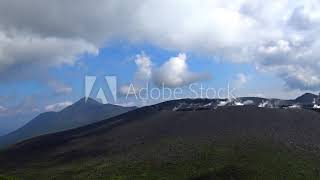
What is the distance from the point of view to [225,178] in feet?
652

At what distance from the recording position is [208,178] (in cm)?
19925

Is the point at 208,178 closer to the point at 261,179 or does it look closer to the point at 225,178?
the point at 225,178

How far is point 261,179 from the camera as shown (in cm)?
19825

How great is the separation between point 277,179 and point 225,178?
2139cm

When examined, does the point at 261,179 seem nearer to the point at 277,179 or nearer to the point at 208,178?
the point at 277,179

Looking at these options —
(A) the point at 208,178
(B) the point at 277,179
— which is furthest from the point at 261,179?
(A) the point at 208,178

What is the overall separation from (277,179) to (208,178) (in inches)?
1112

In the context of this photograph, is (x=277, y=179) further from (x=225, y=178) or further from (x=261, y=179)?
(x=225, y=178)

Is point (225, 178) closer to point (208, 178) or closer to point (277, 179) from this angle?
point (208, 178)

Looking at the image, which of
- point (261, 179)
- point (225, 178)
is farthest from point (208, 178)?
point (261, 179)

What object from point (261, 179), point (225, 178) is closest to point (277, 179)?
point (261, 179)

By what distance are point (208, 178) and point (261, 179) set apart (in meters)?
21.4

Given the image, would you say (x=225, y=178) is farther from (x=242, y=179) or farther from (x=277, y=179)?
(x=277, y=179)

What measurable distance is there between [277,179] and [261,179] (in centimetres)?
702
